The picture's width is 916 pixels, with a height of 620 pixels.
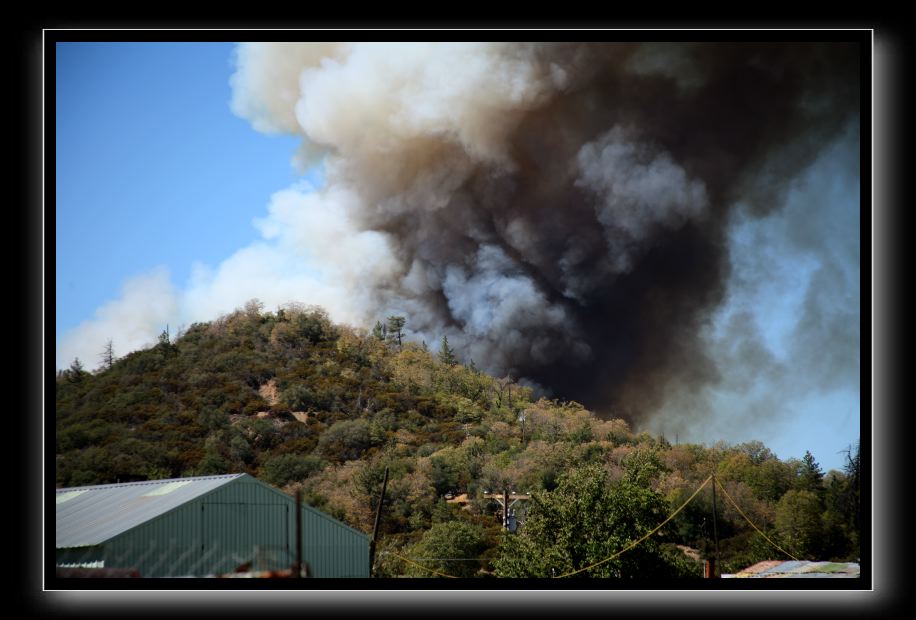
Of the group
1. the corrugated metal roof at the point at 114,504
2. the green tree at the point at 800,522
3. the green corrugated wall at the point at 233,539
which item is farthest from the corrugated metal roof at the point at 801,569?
the corrugated metal roof at the point at 114,504

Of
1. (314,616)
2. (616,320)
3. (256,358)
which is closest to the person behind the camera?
(314,616)

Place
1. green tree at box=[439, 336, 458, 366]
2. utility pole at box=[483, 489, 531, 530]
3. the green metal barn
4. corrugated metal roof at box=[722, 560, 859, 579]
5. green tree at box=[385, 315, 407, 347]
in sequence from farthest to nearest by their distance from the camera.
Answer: green tree at box=[439, 336, 458, 366] → green tree at box=[385, 315, 407, 347] → utility pole at box=[483, 489, 531, 530] → corrugated metal roof at box=[722, 560, 859, 579] → the green metal barn

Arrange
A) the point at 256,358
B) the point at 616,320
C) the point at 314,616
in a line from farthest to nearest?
the point at 256,358, the point at 616,320, the point at 314,616

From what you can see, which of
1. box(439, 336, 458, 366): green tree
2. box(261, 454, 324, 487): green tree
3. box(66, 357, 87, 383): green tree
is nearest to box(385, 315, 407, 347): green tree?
box(439, 336, 458, 366): green tree

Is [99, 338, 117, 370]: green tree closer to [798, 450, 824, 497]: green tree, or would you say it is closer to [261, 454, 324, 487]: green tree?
[261, 454, 324, 487]: green tree

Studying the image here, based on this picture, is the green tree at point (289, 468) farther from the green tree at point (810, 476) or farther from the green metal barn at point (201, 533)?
the green tree at point (810, 476)

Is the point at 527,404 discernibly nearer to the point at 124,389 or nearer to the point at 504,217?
the point at 504,217
